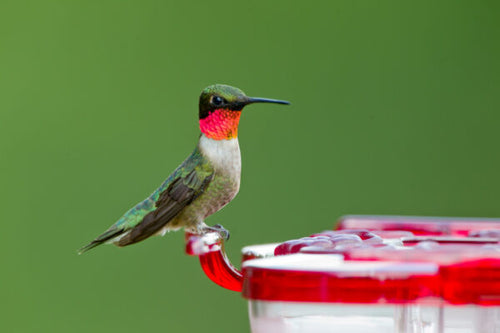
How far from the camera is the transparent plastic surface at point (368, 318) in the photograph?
34.7 inches

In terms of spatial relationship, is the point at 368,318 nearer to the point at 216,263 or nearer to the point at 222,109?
the point at 216,263

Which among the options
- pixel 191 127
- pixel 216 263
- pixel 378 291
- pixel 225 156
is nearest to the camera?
pixel 378 291

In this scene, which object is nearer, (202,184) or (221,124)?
(221,124)

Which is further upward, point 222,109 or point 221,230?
point 222,109

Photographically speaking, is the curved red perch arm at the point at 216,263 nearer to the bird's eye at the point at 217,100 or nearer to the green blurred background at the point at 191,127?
the bird's eye at the point at 217,100

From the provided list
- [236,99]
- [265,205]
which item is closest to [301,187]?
[265,205]

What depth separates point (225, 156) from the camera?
1315mm

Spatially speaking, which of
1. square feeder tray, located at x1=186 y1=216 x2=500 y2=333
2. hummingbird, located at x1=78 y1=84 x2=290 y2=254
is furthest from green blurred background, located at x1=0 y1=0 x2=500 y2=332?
square feeder tray, located at x1=186 y1=216 x2=500 y2=333

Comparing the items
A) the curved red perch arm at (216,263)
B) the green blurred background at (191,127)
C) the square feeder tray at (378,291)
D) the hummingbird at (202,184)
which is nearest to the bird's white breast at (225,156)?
the hummingbird at (202,184)

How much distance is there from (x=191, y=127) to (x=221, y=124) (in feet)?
7.62

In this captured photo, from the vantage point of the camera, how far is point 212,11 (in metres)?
3.93

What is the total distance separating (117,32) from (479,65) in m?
1.74

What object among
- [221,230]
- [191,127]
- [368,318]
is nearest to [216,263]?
[221,230]

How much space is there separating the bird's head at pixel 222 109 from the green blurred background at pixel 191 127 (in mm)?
2187
